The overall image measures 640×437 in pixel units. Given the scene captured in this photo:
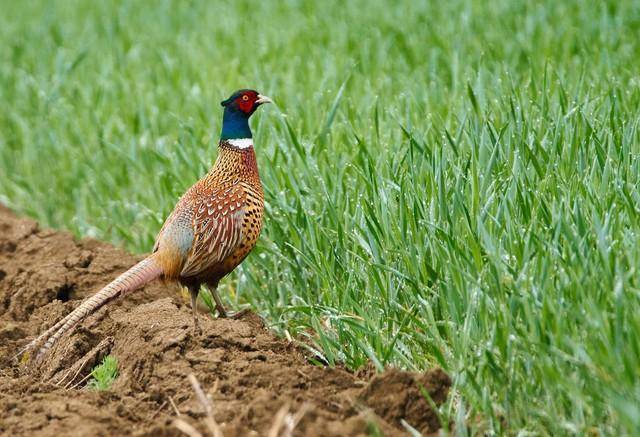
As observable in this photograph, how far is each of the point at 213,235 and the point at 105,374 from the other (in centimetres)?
82

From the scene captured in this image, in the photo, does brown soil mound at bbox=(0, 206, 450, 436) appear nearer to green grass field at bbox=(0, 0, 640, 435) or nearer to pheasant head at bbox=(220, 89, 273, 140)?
green grass field at bbox=(0, 0, 640, 435)

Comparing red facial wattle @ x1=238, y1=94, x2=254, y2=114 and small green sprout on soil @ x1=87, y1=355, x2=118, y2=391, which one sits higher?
red facial wattle @ x1=238, y1=94, x2=254, y2=114

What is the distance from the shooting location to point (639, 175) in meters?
4.27

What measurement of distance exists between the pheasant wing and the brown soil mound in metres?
0.25

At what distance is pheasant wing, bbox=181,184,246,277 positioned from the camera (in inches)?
185

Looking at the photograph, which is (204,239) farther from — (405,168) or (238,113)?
(405,168)

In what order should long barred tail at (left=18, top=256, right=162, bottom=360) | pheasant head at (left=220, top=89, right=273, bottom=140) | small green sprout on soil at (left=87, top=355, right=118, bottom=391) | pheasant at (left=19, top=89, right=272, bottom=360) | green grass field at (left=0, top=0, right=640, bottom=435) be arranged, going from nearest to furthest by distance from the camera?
green grass field at (left=0, top=0, right=640, bottom=435)
small green sprout on soil at (left=87, top=355, right=118, bottom=391)
long barred tail at (left=18, top=256, right=162, bottom=360)
pheasant at (left=19, top=89, right=272, bottom=360)
pheasant head at (left=220, top=89, right=273, bottom=140)

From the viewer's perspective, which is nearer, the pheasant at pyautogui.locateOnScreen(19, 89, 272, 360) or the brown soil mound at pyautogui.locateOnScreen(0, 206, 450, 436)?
the brown soil mound at pyautogui.locateOnScreen(0, 206, 450, 436)

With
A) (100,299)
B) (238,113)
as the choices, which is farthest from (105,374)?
(238,113)

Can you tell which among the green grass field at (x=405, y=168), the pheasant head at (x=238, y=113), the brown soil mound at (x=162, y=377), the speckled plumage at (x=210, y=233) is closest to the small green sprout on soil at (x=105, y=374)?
the brown soil mound at (x=162, y=377)

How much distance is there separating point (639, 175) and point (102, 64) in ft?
18.6

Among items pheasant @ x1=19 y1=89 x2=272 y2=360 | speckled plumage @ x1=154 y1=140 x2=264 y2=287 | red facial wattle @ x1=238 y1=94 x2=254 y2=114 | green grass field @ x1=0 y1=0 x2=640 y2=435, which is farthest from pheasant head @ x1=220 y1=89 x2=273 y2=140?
green grass field @ x1=0 y1=0 x2=640 y2=435

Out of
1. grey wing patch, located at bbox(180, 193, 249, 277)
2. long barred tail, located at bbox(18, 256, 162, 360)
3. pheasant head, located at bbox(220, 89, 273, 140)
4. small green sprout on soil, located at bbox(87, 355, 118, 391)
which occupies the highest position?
pheasant head, located at bbox(220, 89, 273, 140)

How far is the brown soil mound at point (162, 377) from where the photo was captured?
11.4 ft
